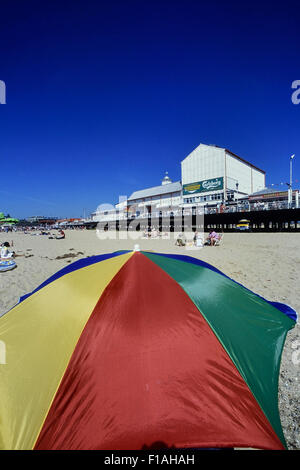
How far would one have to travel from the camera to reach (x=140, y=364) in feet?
4.52

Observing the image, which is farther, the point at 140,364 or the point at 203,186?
the point at 203,186

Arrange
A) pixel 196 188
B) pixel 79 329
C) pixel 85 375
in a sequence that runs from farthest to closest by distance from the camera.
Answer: pixel 196 188
pixel 79 329
pixel 85 375

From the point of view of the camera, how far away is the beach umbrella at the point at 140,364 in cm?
118

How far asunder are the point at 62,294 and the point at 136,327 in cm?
80

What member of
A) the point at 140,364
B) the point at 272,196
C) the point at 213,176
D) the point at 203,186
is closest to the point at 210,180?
the point at 213,176

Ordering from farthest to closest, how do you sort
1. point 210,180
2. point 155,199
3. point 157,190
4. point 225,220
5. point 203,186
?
point 157,190 < point 155,199 < point 203,186 < point 210,180 < point 225,220

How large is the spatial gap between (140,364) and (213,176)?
42911 mm

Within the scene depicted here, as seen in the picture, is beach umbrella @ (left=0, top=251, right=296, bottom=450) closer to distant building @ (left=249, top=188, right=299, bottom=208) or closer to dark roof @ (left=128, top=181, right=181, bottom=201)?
distant building @ (left=249, top=188, right=299, bottom=208)

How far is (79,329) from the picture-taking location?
1.53 m

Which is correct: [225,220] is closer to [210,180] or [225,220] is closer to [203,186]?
[210,180]

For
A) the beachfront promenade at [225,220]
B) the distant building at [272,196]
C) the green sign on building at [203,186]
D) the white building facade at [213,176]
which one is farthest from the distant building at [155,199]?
the distant building at [272,196]

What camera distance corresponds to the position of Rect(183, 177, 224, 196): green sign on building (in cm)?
3924
